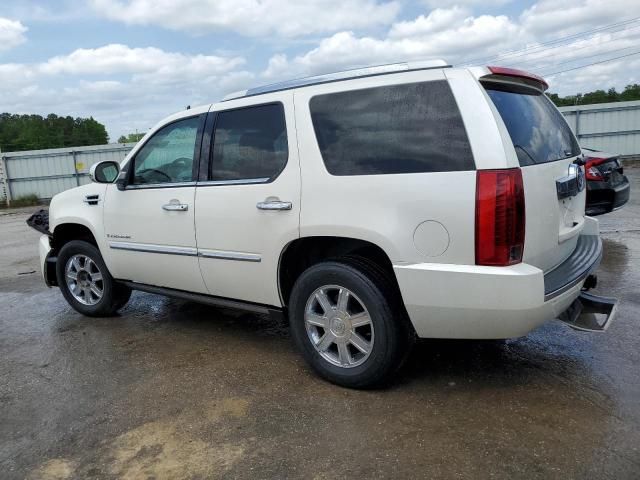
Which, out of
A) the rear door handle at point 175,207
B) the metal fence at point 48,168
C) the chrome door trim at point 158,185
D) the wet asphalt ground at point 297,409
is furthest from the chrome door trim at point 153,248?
the metal fence at point 48,168

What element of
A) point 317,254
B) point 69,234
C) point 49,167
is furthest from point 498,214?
point 49,167

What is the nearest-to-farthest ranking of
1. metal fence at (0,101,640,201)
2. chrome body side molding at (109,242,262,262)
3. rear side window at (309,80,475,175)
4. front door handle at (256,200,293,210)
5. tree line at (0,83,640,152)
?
rear side window at (309,80,475,175), front door handle at (256,200,293,210), chrome body side molding at (109,242,262,262), metal fence at (0,101,640,201), tree line at (0,83,640,152)

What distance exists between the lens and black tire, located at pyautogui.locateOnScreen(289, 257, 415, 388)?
3.16 meters

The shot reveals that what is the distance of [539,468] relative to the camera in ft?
8.30

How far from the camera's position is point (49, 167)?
22.4 m

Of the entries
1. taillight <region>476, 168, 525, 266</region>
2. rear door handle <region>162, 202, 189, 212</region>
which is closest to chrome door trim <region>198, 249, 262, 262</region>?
rear door handle <region>162, 202, 189, 212</region>

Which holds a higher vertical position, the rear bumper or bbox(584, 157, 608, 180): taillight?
bbox(584, 157, 608, 180): taillight

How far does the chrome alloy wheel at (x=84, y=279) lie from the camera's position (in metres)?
Answer: 5.16

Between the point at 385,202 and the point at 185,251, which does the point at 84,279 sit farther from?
the point at 385,202

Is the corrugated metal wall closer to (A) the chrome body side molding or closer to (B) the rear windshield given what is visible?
(B) the rear windshield

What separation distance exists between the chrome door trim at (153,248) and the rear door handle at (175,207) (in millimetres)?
294

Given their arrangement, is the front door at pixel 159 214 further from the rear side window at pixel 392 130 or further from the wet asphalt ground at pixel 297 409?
the rear side window at pixel 392 130

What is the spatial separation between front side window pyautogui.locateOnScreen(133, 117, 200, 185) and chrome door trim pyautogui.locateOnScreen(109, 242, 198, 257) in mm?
516

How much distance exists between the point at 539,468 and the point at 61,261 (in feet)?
14.9
